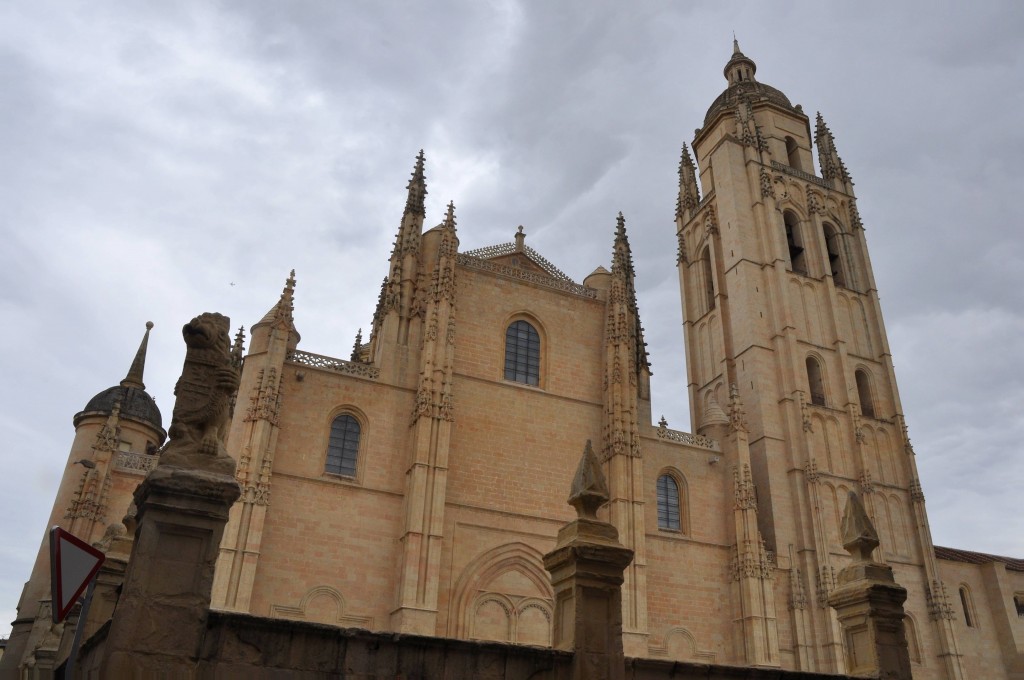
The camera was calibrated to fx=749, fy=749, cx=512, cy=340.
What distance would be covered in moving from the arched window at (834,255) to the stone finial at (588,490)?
2814 centimetres

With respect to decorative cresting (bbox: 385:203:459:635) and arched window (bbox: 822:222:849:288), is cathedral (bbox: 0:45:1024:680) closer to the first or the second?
decorative cresting (bbox: 385:203:459:635)

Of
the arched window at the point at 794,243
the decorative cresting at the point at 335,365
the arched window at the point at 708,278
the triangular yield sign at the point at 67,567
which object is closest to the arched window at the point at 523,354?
the decorative cresting at the point at 335,365

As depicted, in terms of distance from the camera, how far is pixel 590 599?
649 centimetres

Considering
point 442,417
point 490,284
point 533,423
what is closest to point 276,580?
point 442,417

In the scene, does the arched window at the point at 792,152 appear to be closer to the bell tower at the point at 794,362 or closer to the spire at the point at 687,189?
the bell tower at the point at 794,362

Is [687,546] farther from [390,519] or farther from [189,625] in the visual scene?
[189,625]

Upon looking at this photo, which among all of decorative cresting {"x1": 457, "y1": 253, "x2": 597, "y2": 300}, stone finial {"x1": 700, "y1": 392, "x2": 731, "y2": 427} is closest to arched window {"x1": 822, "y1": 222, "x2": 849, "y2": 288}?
stone finial {"x1": 700, "y1": 392, "x2": 731, "y2": 427}

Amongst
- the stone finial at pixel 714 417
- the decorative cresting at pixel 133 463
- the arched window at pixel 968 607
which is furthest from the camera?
the arched window at pixel 968 607

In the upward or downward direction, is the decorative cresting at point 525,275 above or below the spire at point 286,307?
above

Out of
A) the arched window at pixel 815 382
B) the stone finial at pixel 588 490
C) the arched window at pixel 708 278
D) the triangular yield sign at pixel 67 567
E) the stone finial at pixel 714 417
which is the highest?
the arched window at pixel 708 278

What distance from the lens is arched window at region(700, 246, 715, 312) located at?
107ft

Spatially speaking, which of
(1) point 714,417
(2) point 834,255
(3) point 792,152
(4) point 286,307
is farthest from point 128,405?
(3) point 792,152

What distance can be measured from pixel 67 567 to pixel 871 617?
25.3 ft

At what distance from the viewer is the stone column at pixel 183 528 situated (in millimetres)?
5113
